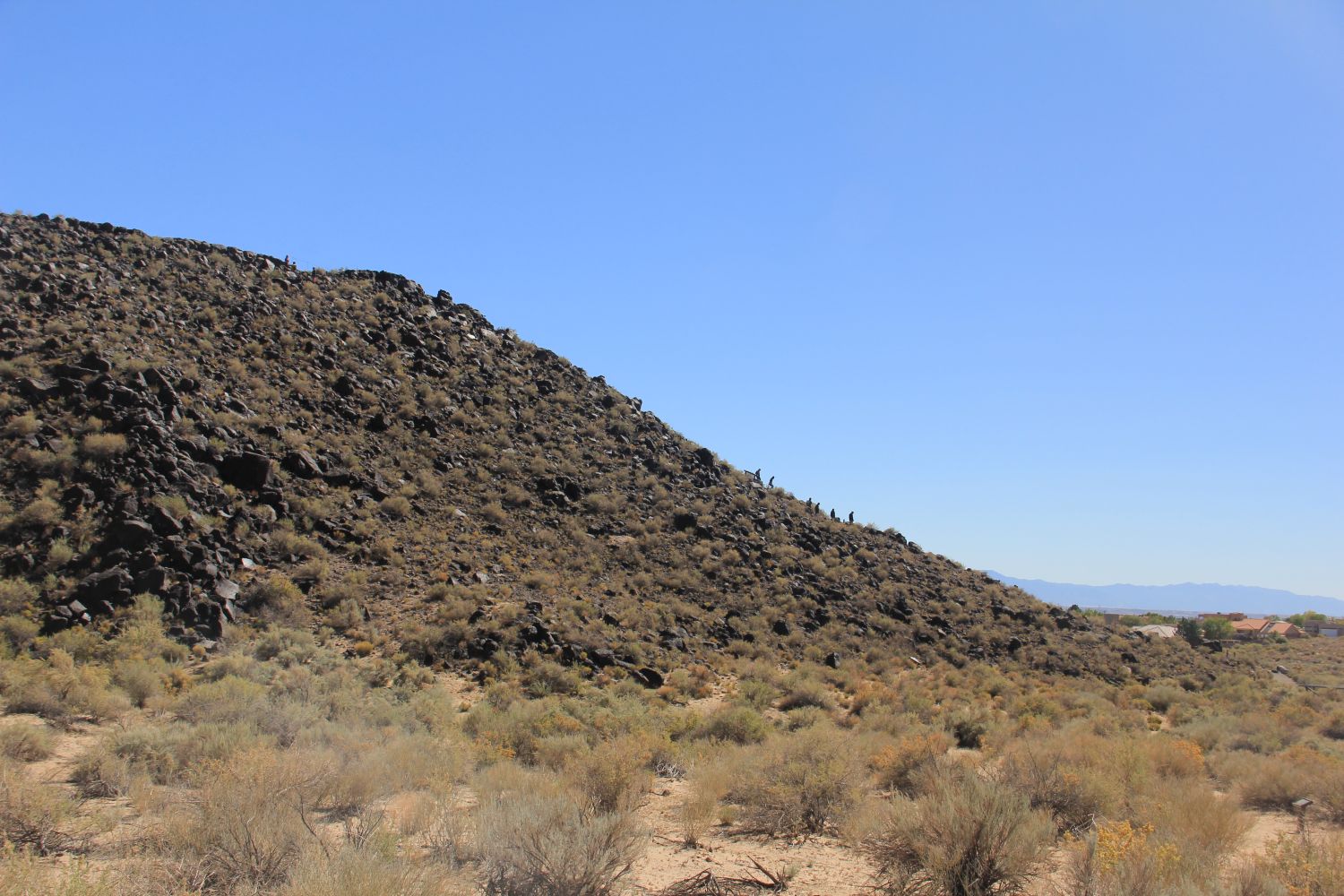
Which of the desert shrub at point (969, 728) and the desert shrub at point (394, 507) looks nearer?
the desert shrub at point (969, 728)

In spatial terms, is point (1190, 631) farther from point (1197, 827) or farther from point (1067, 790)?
point (1197, 827)

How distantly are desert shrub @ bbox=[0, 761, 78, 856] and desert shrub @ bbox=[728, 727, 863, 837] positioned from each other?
796 cm

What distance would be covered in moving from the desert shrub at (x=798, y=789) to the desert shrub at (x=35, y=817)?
7.96 metres

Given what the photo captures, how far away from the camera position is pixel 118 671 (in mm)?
16156

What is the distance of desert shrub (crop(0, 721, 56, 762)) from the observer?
10.9 meters

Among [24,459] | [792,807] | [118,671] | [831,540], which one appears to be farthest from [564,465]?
[792,807]

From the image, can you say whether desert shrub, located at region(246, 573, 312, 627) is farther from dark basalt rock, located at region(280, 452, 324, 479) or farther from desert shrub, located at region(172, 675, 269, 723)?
dark basalt rock, located at region(280, 452, 324, 479)

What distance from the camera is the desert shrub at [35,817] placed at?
776 cm

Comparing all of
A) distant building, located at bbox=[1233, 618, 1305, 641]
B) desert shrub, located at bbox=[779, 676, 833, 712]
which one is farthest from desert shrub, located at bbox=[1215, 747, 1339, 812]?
distant building, located at bbox=[1233, 618, 1305, 641]

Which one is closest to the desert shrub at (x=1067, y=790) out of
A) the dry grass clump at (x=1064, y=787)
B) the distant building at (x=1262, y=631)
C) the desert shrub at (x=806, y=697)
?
the dry grass clump at (x=1064, y=787)

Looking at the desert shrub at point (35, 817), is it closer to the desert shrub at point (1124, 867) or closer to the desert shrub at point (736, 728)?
the desert shrub at point (1124, 867)

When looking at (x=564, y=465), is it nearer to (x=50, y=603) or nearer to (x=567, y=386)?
(x=567, y=386)

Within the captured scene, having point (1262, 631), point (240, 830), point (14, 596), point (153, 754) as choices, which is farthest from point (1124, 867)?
point (1262, 631)

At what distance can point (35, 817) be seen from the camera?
797 cm
